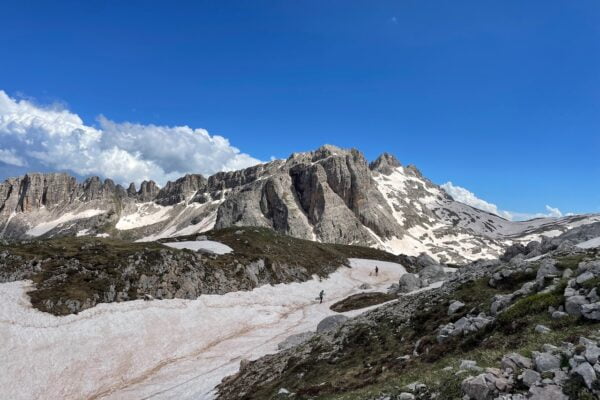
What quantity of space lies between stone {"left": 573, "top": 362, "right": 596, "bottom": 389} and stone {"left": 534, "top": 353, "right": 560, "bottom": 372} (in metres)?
0.92

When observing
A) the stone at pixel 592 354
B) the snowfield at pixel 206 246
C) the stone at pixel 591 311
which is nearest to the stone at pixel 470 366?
the stone at pixel 592 354

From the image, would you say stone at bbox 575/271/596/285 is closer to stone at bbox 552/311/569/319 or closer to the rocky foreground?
the rocky foreground

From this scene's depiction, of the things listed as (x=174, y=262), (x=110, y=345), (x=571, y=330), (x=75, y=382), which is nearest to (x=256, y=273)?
(x=174, y=262)

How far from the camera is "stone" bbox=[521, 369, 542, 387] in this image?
10.8 m

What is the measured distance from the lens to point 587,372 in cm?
1002

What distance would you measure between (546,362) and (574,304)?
7.07 meters

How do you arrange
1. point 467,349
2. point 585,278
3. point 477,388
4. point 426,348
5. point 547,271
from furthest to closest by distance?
point 547,271, point 426,348, point 585,278, point 467,349, point 477,388

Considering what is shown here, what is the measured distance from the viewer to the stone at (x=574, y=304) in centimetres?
1655

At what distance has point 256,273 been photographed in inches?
3044

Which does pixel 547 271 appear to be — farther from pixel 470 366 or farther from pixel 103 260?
pixel 103 260

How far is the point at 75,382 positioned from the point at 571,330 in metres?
40.5

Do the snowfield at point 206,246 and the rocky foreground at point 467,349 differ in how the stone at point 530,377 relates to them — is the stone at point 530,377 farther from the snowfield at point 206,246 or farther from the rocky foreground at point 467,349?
the snowfield at point 206,246

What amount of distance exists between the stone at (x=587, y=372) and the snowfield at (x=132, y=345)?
88.9 feet

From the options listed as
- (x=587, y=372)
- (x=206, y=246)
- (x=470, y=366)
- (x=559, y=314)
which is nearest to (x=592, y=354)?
(x=587, y=372)
